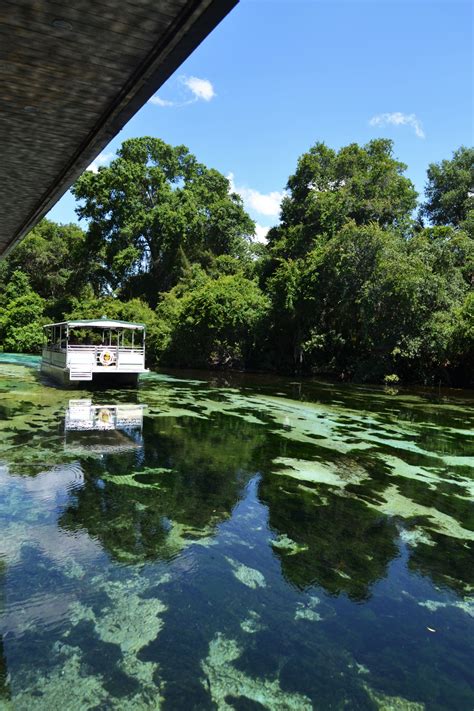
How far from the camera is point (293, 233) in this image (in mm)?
30578

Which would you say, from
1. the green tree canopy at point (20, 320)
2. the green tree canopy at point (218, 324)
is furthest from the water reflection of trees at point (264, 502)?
the green tree canopy at point (20, 320)

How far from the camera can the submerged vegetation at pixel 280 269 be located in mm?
23344

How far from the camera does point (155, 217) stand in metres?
35.0

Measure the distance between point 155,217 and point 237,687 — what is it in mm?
34332

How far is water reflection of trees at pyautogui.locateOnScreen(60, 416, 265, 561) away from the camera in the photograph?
538cm

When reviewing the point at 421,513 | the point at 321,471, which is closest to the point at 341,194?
the point at 321,471

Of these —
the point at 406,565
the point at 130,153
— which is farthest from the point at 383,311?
the point at 130,153

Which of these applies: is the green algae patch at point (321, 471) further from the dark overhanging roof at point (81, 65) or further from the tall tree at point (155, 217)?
the tall tree at point (155, 217)

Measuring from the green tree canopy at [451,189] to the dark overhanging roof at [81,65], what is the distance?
36673 mm

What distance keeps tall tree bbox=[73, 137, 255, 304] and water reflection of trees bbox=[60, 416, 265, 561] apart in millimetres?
27279

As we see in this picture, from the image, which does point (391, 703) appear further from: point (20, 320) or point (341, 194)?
point (20, 320)

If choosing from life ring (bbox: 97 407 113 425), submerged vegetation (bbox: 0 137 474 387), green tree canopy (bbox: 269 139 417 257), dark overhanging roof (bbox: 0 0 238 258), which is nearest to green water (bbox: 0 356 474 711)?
life ring (bbox: 97 407 113 425)

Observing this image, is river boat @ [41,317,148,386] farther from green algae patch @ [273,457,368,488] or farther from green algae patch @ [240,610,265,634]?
green algae patch @ [240,610,265,634]

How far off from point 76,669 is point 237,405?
12.0m
